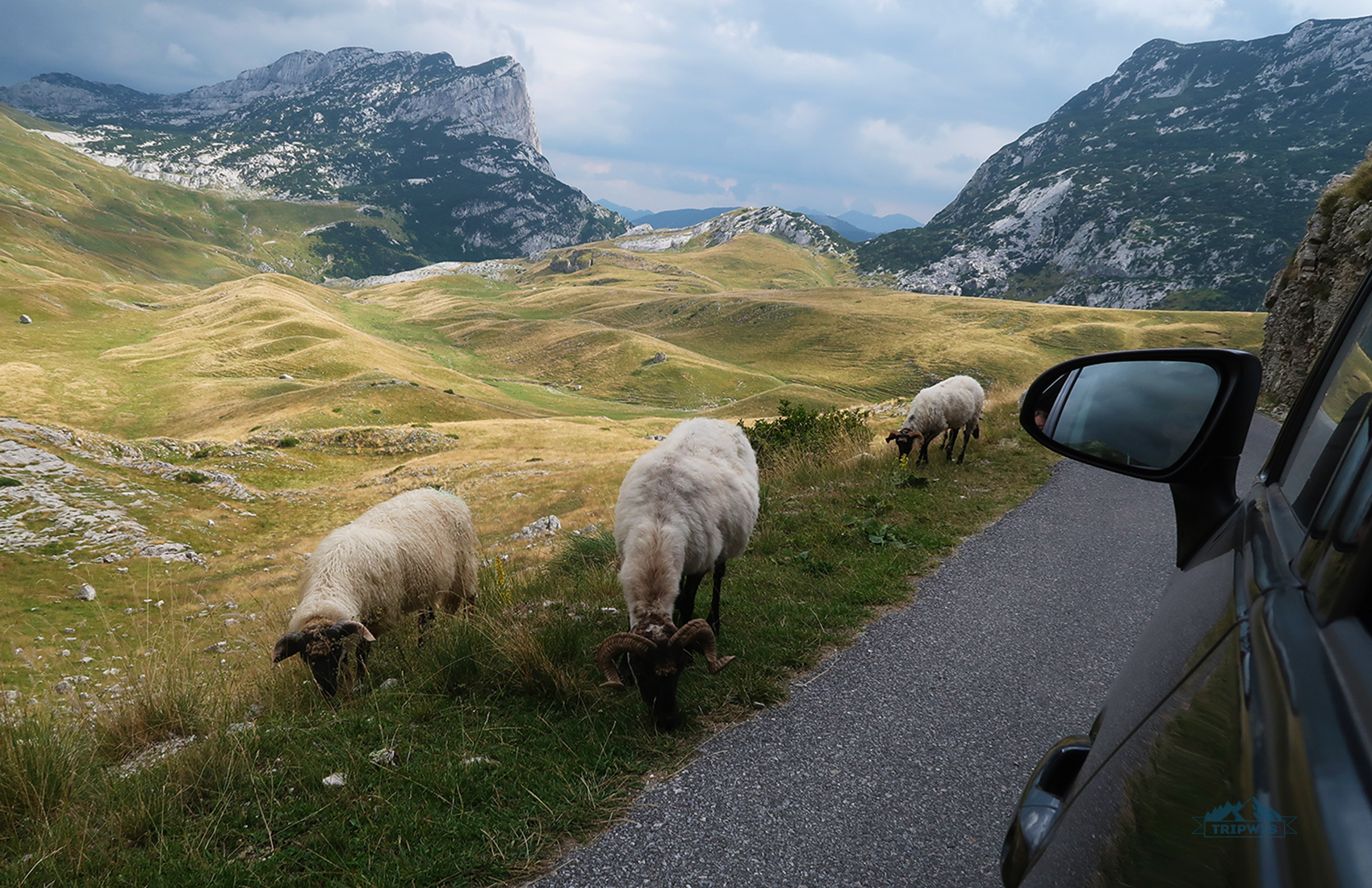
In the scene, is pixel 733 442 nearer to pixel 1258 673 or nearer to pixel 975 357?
pixel 1258 673

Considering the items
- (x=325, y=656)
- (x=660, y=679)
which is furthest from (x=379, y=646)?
(x=660, y=679)

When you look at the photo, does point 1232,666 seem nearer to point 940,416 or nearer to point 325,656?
point 325,656

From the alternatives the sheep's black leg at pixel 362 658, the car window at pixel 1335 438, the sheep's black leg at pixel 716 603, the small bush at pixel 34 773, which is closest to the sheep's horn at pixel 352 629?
the sheep's black leg at pixel 362 658

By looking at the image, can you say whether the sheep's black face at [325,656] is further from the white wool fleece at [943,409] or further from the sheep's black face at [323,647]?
the white wool fleece at [943,409]

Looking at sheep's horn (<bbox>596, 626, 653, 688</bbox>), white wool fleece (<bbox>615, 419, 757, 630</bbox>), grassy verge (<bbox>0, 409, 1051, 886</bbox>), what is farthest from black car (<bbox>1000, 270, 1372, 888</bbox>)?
white wool fleece (<bbox>615, 419, 757, 630</bbox>)

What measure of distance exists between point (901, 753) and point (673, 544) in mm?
Result: 3093

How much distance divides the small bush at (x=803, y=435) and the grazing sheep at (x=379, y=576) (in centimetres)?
975

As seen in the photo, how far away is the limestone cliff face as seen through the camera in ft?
85.9

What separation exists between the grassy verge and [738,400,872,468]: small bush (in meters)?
9.87

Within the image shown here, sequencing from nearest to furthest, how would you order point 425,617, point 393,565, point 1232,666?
point 1232,666
point 393,565
point 425,617

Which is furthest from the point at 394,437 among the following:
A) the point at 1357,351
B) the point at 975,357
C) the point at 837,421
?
the point at 975,357

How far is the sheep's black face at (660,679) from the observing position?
592cm

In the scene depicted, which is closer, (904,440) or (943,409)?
(904,440)

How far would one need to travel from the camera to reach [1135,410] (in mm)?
2732
